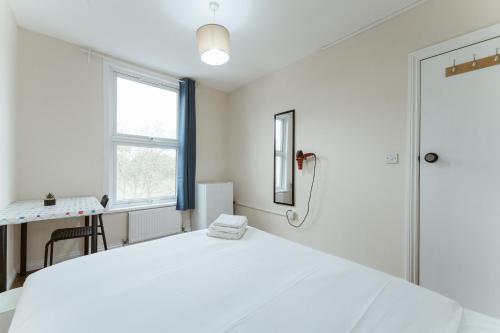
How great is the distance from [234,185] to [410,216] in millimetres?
2592

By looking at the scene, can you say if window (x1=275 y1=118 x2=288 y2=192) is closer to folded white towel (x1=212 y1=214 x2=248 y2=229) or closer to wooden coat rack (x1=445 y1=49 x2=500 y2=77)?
folded white towel (x1=212 y1=214 x2=248 y2=229)

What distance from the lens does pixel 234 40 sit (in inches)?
93.6

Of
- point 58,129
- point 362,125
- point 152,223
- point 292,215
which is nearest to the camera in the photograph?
point 362,125

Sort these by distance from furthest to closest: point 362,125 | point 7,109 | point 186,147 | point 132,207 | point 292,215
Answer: point 186,147 < point 132,207 < point 292,215 < point 362,125 < point 7,109

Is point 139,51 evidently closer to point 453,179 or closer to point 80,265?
point 80,265

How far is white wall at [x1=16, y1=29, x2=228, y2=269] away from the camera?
2.28 metres

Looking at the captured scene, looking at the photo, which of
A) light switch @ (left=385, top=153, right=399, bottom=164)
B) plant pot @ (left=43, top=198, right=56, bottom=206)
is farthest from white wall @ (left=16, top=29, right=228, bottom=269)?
light switch @ (left=385, top=153, right=399, bottom=164)

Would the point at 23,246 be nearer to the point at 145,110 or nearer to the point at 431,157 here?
the point at 145,110

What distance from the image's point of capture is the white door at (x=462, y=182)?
1464 millimetres

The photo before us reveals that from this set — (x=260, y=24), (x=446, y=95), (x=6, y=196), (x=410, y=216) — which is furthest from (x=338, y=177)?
(x=6, y=196)

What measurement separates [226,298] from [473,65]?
224cm

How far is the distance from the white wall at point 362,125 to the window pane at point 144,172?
1721mm

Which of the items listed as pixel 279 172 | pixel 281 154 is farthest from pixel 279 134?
pixel 279 172

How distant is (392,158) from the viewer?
1.95 metres
